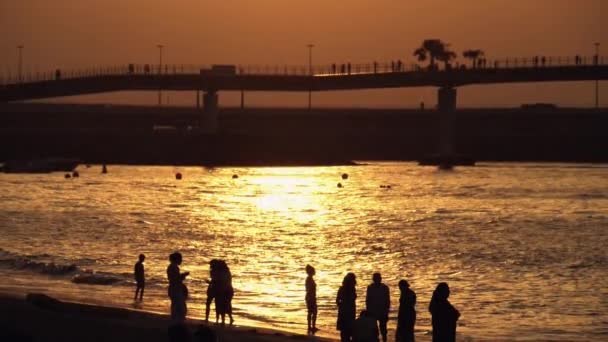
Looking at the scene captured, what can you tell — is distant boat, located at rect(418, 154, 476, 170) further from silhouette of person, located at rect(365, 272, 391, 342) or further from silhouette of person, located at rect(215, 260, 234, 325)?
silhouette of person, located at rect(365, 272, 391, 342)

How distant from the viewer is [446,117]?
16900 centimetres

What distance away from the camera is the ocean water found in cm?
4225

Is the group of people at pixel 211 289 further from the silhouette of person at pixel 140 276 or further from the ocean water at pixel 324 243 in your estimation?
the silhouette of person at pixel 140 276

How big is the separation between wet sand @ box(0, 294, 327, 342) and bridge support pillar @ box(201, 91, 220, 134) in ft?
437

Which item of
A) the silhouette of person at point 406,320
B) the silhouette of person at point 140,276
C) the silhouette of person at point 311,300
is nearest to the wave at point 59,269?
the silhouette of person at point 140,276

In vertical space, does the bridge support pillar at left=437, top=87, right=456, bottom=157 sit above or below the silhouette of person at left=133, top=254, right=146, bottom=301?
above

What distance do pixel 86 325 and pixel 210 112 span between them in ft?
455

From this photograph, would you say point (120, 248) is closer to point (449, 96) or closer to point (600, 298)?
point (600, 298)

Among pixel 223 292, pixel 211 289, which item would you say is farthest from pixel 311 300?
pixel 211 289

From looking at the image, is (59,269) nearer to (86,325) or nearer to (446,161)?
(86,325)

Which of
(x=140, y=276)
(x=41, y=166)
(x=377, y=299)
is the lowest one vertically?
(x=140, y=276)

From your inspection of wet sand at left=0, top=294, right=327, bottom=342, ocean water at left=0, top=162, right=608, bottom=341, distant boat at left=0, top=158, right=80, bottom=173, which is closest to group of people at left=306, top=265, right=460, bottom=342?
wet sand at left=0, top=294, right=327, bottom=342

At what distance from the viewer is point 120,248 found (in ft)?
204

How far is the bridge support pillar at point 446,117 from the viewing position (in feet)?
554
